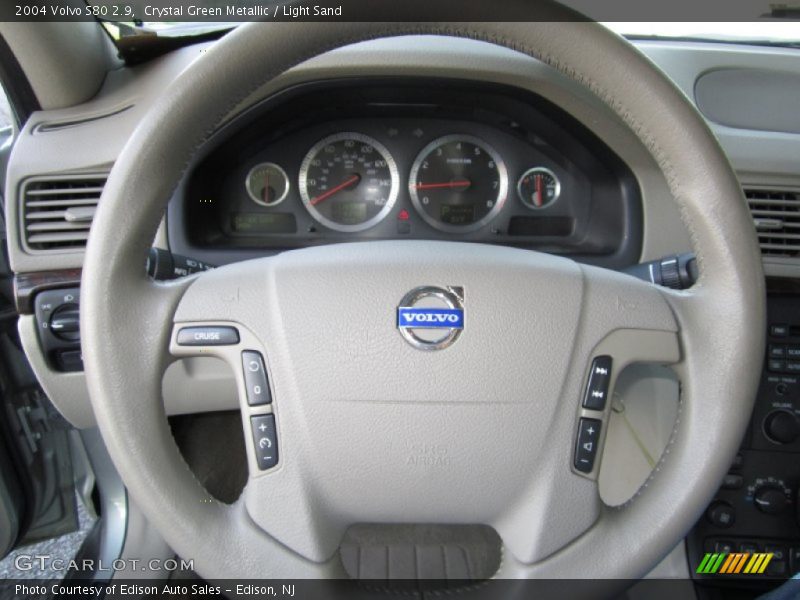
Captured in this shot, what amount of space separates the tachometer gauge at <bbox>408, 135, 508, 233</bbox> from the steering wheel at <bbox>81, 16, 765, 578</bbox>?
778 mm

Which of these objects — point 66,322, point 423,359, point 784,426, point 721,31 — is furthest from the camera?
point 721,31

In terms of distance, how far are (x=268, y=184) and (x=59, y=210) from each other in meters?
0.49

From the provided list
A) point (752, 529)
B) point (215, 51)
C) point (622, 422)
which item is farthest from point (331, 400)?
point (752, 529)

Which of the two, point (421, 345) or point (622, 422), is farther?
point (622, 422)

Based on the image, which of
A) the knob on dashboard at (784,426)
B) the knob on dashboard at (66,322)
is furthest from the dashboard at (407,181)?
the knob on dashboard at (784,426)

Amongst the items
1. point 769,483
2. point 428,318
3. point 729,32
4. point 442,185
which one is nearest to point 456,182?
point 442,185

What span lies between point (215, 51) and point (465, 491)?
0.65 meters

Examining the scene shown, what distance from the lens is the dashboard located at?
164 cm

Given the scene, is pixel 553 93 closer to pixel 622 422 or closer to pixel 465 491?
pixel 622 422

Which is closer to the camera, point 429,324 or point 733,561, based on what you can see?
point 429,324

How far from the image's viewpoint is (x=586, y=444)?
3.01 ft

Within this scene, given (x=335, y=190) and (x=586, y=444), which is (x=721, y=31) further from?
(x=586, y=444)

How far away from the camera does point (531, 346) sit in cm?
92

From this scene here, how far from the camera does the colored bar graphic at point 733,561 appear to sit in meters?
1.51
